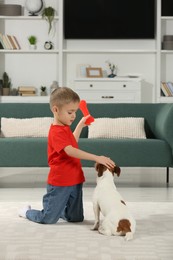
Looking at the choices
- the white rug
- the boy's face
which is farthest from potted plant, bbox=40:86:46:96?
the boy's face

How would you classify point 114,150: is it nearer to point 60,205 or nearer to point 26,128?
point 26,128

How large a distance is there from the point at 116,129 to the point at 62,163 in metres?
2.00

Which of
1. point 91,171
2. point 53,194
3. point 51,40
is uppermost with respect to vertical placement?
point 51,40

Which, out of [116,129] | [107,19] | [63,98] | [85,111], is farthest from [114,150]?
[107,19]

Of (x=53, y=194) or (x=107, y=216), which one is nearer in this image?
(x=107, y=216)

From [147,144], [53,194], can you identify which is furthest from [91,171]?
[53,194]

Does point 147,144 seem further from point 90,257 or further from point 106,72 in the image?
point 106,72

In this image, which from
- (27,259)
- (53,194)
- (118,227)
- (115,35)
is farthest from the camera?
(115,35)

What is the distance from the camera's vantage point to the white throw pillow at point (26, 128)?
214 inches

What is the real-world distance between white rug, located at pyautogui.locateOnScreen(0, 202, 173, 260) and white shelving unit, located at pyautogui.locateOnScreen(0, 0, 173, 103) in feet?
17.0

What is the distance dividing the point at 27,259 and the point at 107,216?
21.2 inches

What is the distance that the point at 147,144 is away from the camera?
5.09 meters

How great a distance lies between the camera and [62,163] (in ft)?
11.3

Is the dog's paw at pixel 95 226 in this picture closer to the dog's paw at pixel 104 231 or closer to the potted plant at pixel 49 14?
the dog's paw at pixel 104 231
